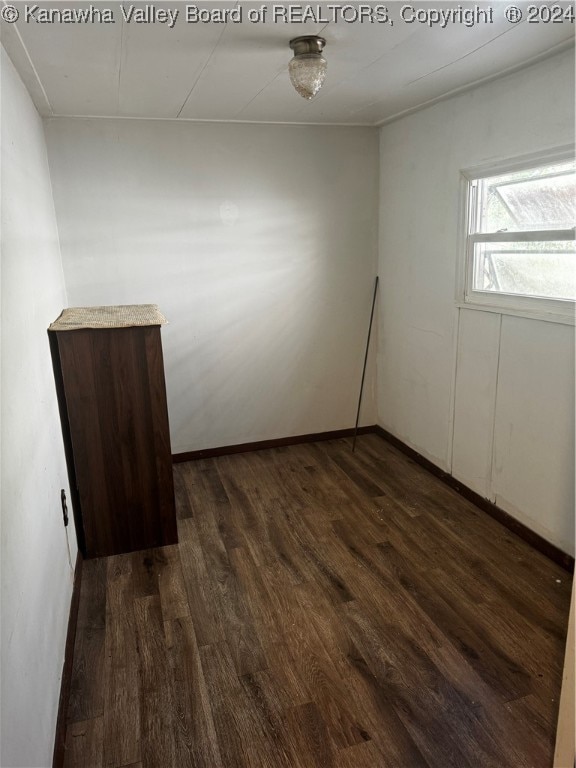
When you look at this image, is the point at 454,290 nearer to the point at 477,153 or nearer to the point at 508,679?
the point at 477,153

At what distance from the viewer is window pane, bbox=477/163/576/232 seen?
2.34 m

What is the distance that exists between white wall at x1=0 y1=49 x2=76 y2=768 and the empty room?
2cm

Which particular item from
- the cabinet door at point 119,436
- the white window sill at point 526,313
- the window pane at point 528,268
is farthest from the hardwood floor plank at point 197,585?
the window pane at point 528,268

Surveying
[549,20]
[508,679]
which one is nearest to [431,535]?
[508,679]

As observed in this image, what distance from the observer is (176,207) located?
3.40 meters

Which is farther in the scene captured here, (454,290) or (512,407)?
(454,290)

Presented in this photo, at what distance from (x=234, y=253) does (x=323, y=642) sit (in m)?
2.47

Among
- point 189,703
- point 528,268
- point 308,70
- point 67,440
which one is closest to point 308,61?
point 308,70

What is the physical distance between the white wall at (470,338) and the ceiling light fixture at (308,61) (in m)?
1.04

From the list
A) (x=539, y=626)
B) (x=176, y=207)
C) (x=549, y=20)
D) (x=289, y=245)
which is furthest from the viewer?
(x=289, y=245)

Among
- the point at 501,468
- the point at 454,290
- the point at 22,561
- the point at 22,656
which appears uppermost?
the point at 454,290

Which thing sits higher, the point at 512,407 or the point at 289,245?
the point at 289,245

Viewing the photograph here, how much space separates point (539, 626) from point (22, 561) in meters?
1.90

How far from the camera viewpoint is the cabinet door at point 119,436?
98.7 inches
